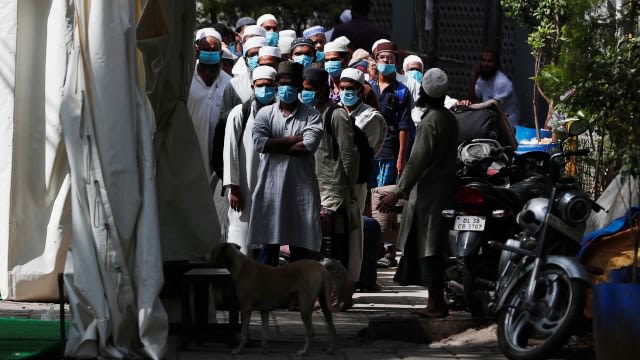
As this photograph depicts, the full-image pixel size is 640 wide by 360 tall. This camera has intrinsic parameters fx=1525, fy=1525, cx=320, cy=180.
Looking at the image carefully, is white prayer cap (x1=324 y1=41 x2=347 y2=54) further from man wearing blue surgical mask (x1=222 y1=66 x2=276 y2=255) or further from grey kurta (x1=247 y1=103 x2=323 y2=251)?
grey kurta (x1=247 y1=103 x2=323 y2=251)

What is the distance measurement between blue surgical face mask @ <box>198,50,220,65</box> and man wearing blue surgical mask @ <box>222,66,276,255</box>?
1.73 metres

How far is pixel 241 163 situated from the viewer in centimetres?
1248

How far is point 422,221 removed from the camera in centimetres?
1109

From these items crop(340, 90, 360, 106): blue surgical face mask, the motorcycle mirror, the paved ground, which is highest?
crop(340, 90, 360, 106): blue surgical face mask

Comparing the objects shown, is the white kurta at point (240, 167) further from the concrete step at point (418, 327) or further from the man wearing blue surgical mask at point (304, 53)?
the man wearing blue surgical mask at point (304, 53)

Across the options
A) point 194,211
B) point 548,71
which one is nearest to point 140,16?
point 194,211

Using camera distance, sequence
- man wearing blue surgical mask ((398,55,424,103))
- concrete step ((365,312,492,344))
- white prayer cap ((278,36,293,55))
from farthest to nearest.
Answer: man wearing blue surgical mask ((398,55,424,103)) < white prayer cap ((278,36,293,55)) < concrete step ((365,312,492,344))

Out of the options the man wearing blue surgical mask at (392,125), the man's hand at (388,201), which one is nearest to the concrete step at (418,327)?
the man's hand at (388,201)

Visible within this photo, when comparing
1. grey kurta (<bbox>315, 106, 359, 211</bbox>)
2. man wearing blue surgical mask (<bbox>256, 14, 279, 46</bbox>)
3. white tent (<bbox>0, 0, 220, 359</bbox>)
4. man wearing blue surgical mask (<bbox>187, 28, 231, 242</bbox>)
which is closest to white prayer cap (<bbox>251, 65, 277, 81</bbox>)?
grey kurta (<bbox>315, 106, 359, 211</bbox>)

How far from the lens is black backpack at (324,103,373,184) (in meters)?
12.7

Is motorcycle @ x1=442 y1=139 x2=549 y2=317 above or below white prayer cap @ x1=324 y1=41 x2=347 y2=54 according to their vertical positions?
below

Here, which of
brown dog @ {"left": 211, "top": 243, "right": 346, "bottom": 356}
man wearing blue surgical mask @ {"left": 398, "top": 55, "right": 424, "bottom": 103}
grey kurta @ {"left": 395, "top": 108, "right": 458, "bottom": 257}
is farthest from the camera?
man wearing blue surgical mask @ {"left": 398, "top": 55, "right": 424, "bottom": 103}

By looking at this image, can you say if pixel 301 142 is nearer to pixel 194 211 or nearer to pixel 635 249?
pixel 194 211

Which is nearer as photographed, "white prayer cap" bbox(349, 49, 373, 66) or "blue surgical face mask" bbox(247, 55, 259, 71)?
"blue surgical face mask" bbox(247, 55, 259, 71)
